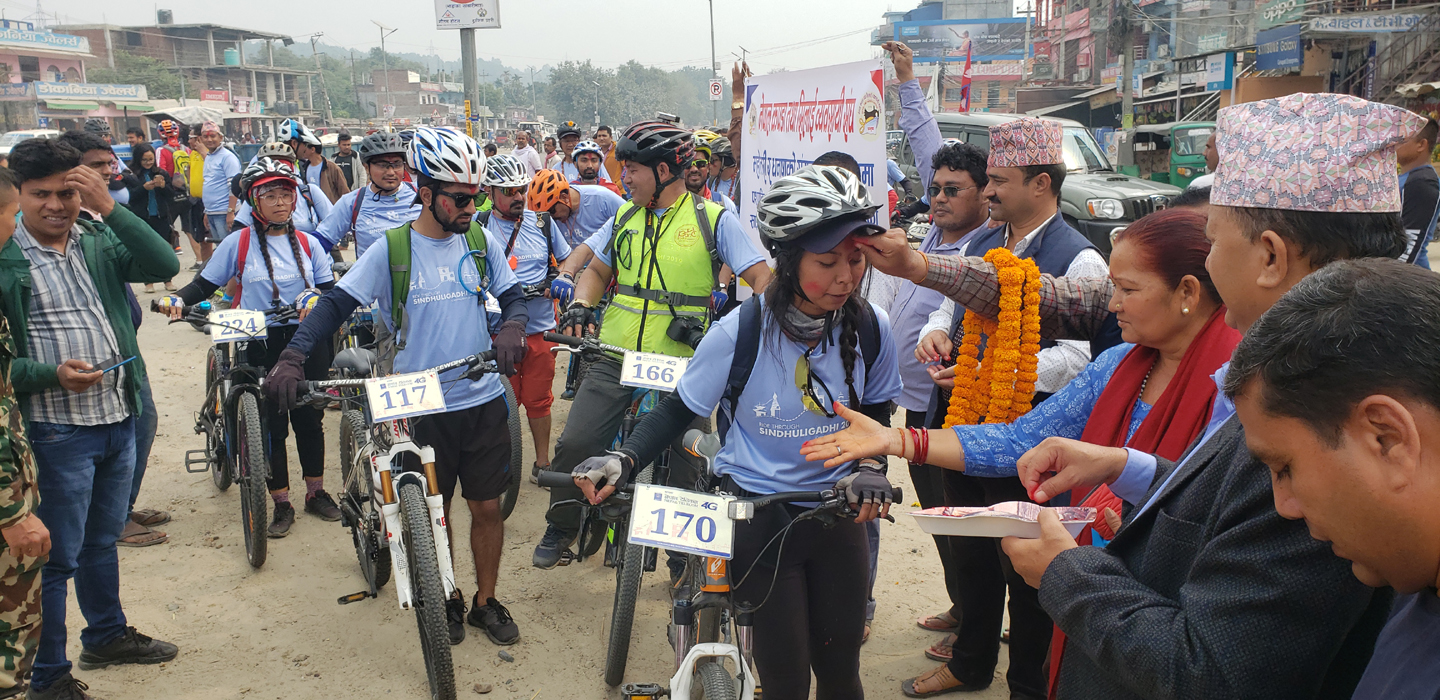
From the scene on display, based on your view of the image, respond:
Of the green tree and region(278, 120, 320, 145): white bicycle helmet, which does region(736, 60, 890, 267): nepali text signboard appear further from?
the green tree

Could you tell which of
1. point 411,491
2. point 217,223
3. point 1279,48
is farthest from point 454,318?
point 1279,48

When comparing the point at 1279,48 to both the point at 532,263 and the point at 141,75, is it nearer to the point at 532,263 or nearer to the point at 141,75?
the point at 532,263

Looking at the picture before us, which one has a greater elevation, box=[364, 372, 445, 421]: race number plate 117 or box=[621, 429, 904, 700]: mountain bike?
box=[364, 372, 445, 421]: race number plate 117

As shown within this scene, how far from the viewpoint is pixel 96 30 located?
7225 cm

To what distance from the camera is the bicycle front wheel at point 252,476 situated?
4.92 m

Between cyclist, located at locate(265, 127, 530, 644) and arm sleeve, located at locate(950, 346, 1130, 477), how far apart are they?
6.90ft

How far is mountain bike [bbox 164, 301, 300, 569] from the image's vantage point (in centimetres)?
493

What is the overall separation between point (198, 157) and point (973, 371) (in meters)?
15.0

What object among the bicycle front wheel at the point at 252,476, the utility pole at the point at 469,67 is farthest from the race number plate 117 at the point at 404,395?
the utility pole at the point at 469,67

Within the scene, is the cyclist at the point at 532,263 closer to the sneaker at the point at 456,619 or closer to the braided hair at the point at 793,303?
the sneaker at the point at 456,619

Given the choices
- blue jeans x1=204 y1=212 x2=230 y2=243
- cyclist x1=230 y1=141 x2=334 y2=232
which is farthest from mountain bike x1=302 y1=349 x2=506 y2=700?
blue jeans x1=204 y1=212 x2=230 y2=243

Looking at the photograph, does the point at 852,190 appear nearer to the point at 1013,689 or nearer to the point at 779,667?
the point at 779,667

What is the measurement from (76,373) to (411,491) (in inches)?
52.0

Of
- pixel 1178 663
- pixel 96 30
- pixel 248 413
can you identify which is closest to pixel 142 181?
pixel 248 413
